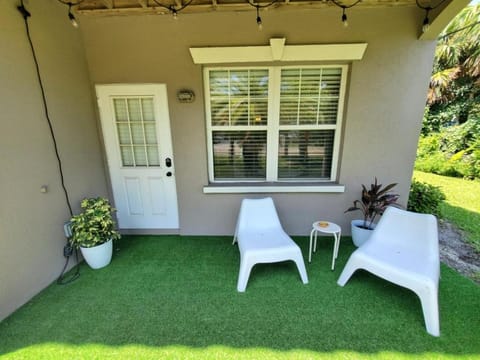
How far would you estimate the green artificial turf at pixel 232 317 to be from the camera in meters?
1.51

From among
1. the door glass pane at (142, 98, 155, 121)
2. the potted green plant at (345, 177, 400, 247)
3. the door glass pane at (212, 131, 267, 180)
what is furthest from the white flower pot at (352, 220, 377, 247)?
the door glass pane at (142, 98, 155, 121)

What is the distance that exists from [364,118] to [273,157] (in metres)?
1.19

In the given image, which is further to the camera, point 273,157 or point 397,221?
point 273,157

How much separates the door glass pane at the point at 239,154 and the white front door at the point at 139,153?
0.64 metres

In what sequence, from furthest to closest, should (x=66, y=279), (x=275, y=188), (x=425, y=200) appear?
(x=425, y=200)
(x=275, y=188)
(x=66, y=279)

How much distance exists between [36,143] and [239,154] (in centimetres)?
211

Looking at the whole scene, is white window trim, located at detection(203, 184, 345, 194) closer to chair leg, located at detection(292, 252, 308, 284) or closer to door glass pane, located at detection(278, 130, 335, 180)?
door glass pane, located at detection(278, 130, 335, 180)

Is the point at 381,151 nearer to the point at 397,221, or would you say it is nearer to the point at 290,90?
the point at 397,221

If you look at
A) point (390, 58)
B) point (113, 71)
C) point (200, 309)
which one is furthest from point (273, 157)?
point (113, 71)

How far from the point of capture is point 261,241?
2281mm

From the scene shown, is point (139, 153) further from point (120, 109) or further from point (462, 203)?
point (462, 203)

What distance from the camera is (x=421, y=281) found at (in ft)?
5.46

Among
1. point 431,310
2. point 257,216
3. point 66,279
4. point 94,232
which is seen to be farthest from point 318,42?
point 66,279

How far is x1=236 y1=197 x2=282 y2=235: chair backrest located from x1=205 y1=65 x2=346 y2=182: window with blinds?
501mm
